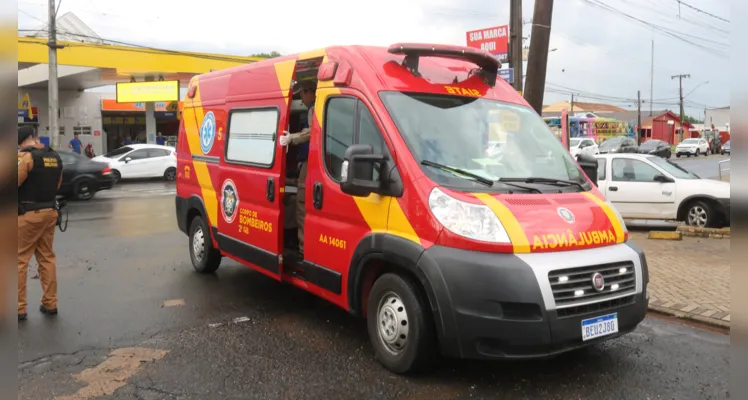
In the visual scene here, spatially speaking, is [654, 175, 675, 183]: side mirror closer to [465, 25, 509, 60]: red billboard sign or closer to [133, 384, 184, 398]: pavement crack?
[465, 25, 509, 60]: red billboard sign

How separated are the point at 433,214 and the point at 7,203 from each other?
2.81 m

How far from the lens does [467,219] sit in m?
3.75

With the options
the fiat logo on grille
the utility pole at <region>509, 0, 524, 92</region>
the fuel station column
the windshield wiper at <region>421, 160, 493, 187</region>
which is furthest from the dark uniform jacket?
the fuel station column

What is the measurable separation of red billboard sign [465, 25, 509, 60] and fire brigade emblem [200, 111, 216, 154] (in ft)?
21.7

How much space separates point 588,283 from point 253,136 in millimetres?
3805

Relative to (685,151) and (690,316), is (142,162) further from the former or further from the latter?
(685,151)

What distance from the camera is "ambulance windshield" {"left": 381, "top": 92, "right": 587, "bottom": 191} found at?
4227 millimetres

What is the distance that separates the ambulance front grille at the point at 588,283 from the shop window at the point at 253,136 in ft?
10.4

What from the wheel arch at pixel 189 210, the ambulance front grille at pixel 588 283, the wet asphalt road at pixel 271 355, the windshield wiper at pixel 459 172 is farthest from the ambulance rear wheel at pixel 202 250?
the ambulance front grille at pixel 588 283

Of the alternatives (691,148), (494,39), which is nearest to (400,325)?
(494,39)

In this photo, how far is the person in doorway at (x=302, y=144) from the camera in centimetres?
552

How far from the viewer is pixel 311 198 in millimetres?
5051

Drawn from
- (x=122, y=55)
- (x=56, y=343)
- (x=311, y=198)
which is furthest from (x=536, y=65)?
(x=122, y=55)

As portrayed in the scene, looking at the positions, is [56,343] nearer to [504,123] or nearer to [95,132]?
[504,123]
